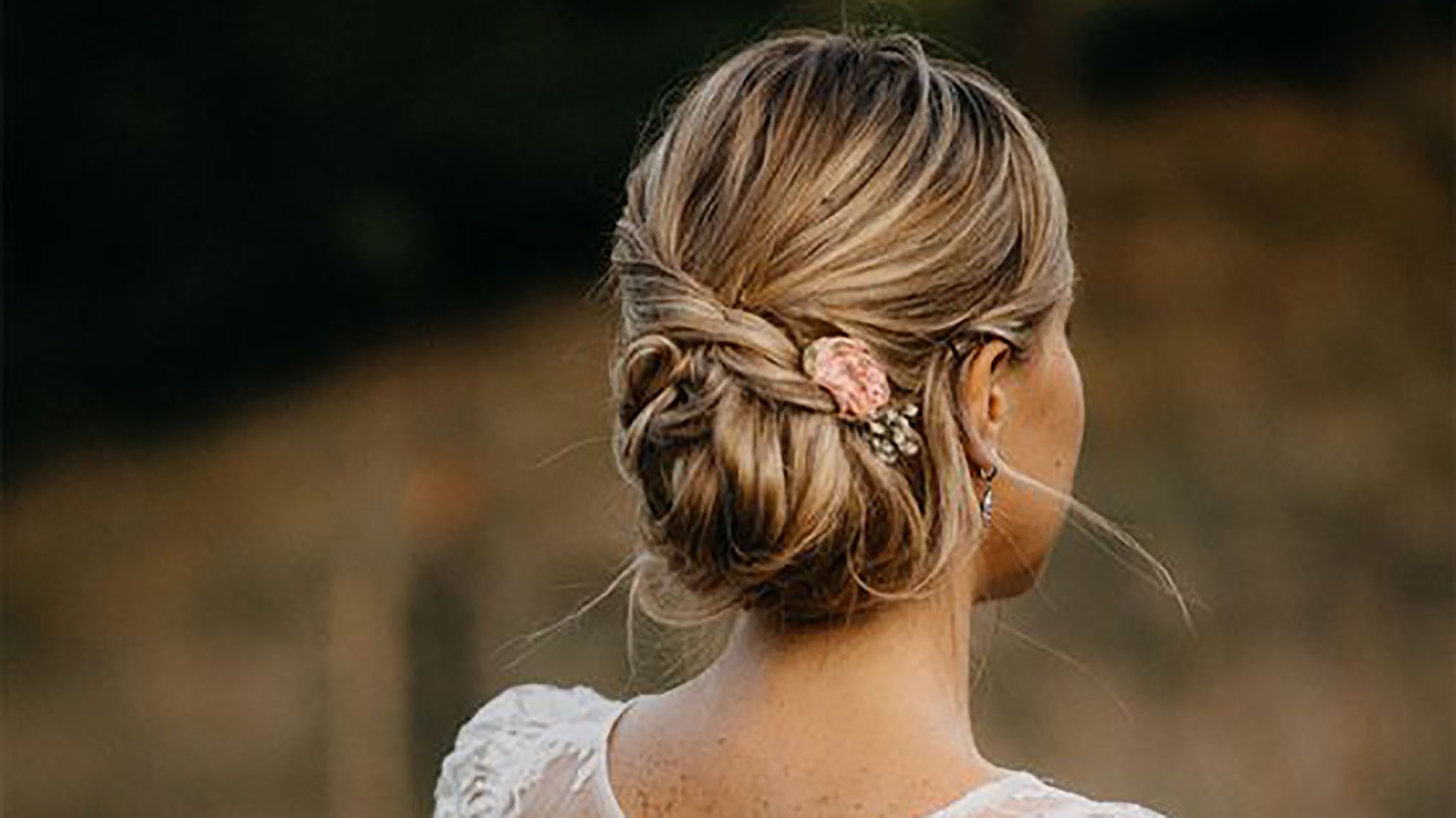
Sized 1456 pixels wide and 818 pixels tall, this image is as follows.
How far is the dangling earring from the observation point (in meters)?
1.84

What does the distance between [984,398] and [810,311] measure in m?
0.15

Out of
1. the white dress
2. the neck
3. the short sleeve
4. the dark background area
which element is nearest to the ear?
the neck

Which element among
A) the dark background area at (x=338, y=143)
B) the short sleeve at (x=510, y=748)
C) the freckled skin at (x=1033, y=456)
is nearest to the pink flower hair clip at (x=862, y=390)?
the freckled skin at (x=1033, y=456)

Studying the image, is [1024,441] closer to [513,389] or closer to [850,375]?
[850,375]

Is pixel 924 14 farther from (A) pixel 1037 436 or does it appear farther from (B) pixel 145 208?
(A) pixel 1037 436

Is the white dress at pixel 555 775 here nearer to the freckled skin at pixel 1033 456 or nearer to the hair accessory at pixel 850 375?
the freckled skin at pixel 1033 456

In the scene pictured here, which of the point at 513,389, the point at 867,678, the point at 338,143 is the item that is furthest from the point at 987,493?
the point at 513,389

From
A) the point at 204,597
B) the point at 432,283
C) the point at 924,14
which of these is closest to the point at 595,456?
the point at 432,283

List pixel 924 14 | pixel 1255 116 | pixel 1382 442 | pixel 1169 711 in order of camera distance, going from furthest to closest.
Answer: pixel 1255 116
pixel 1382 442
pixel 1169 711
pixel 924 14

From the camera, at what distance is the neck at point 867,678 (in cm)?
180

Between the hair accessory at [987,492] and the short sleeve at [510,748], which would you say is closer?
the hair accessory at [987,492]

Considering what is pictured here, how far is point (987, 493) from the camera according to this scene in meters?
1.86

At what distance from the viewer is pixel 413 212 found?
781 centimetres

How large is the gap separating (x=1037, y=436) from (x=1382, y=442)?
626cm
